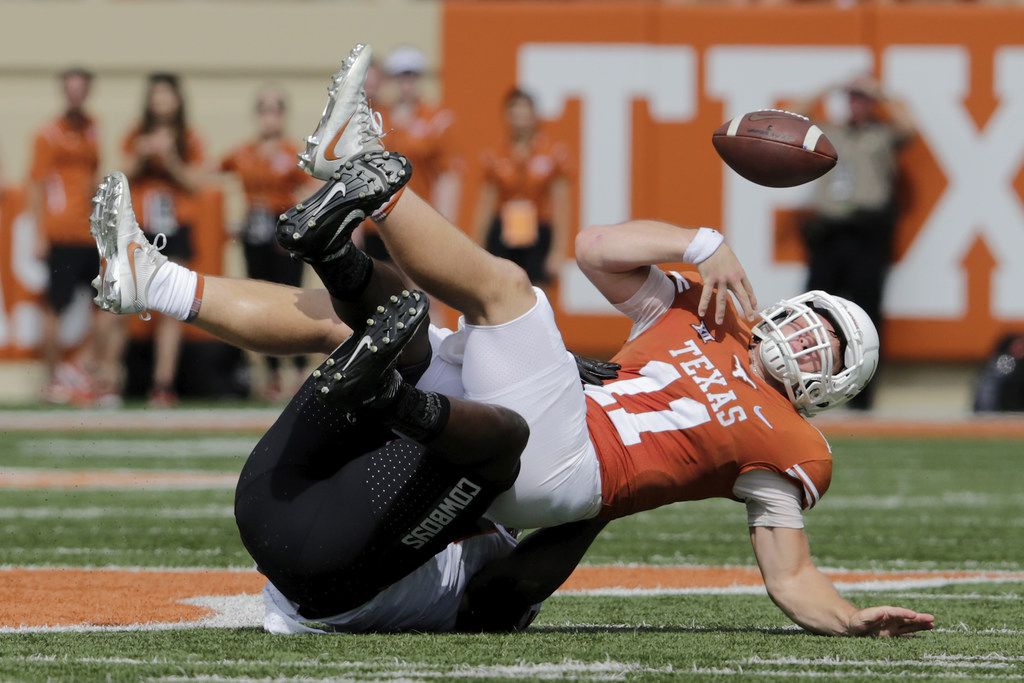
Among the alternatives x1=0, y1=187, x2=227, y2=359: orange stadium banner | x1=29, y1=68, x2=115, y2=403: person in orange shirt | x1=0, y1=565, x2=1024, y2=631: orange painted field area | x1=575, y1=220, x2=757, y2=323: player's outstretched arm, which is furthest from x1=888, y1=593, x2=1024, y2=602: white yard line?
x1=0, y1=187, x2=227, y2=359: orange stadium banner

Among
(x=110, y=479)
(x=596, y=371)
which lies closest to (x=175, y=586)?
(x=596, y=371)

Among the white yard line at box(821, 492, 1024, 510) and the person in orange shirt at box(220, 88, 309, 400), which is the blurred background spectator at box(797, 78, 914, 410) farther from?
the white yard line at box(821, 492, 1024, 510)

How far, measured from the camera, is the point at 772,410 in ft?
11.8

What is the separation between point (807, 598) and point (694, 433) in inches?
15.2

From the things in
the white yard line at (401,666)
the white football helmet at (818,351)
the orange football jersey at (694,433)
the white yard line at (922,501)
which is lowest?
the white yard line at (922,501)

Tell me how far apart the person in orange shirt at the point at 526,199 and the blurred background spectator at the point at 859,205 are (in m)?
1.54

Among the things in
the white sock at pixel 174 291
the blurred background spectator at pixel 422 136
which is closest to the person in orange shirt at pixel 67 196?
the blurred background spectator at pixel 422 136

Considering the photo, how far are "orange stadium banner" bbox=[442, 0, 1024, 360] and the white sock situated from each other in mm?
6590

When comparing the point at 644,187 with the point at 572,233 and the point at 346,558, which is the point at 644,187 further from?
the point at 346,558

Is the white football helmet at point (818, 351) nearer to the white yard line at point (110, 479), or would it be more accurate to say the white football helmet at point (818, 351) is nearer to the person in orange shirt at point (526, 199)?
the white yard line at point (110, 479)

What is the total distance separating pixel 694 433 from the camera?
11.7 ft

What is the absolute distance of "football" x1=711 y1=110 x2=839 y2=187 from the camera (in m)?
4.07

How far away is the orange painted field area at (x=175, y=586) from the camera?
3682 millimetres


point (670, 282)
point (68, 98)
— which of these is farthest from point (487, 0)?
point (670, 282)
